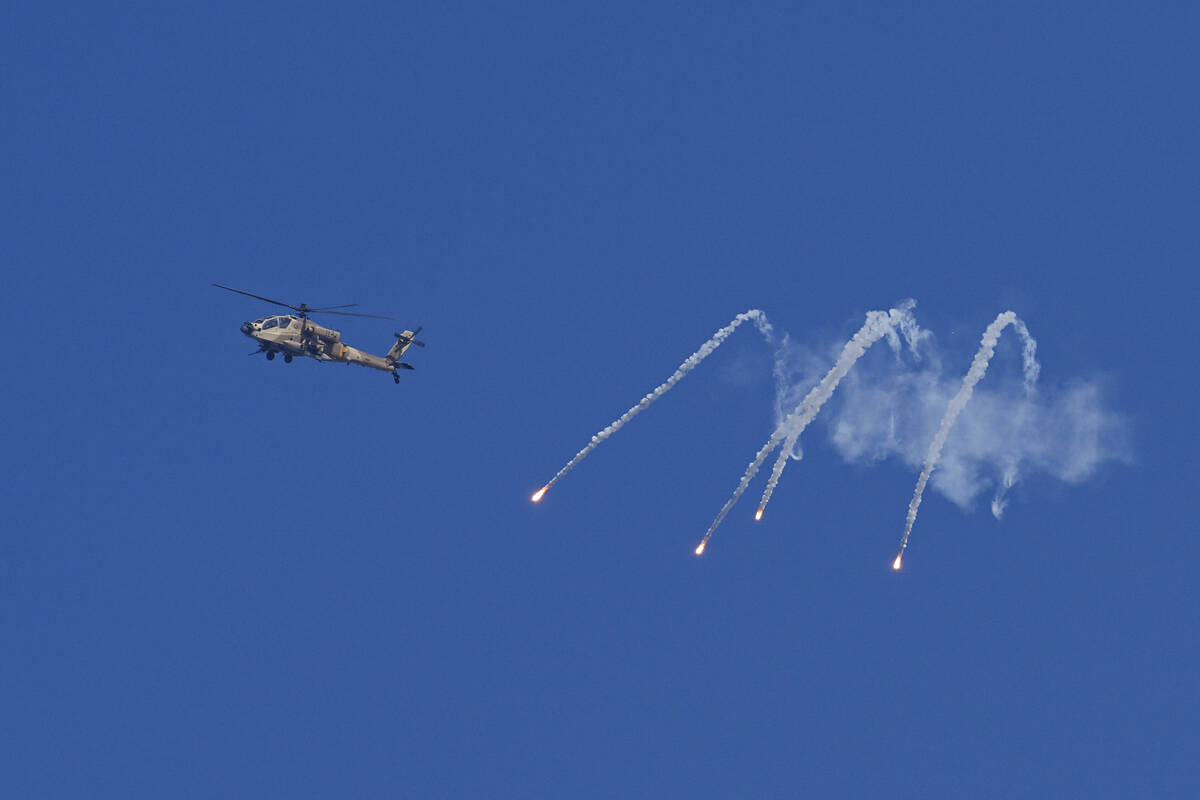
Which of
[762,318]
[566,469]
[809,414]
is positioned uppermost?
[762,318]

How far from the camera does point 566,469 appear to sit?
89000mm

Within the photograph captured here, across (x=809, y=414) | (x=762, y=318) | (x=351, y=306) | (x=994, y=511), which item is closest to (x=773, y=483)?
(x=809, y=414)

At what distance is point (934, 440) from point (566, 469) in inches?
864

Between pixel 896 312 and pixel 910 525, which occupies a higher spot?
pixel 896 312

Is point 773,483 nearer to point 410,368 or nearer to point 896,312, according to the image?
point 896,312

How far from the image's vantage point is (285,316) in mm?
96000

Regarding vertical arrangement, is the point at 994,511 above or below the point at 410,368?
above

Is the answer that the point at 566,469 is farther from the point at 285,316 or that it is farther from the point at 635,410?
the point at 285,316

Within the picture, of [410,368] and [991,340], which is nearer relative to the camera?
[991,340]

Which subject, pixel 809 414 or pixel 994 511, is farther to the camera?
pixel 994 511

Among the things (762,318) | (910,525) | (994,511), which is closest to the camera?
(910,525)

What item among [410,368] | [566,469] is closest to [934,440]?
[566,469]

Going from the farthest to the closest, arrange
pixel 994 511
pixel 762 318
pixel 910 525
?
pixel 994 511, pixel 762 318, pixel 910 525

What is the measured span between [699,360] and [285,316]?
27.7 m
